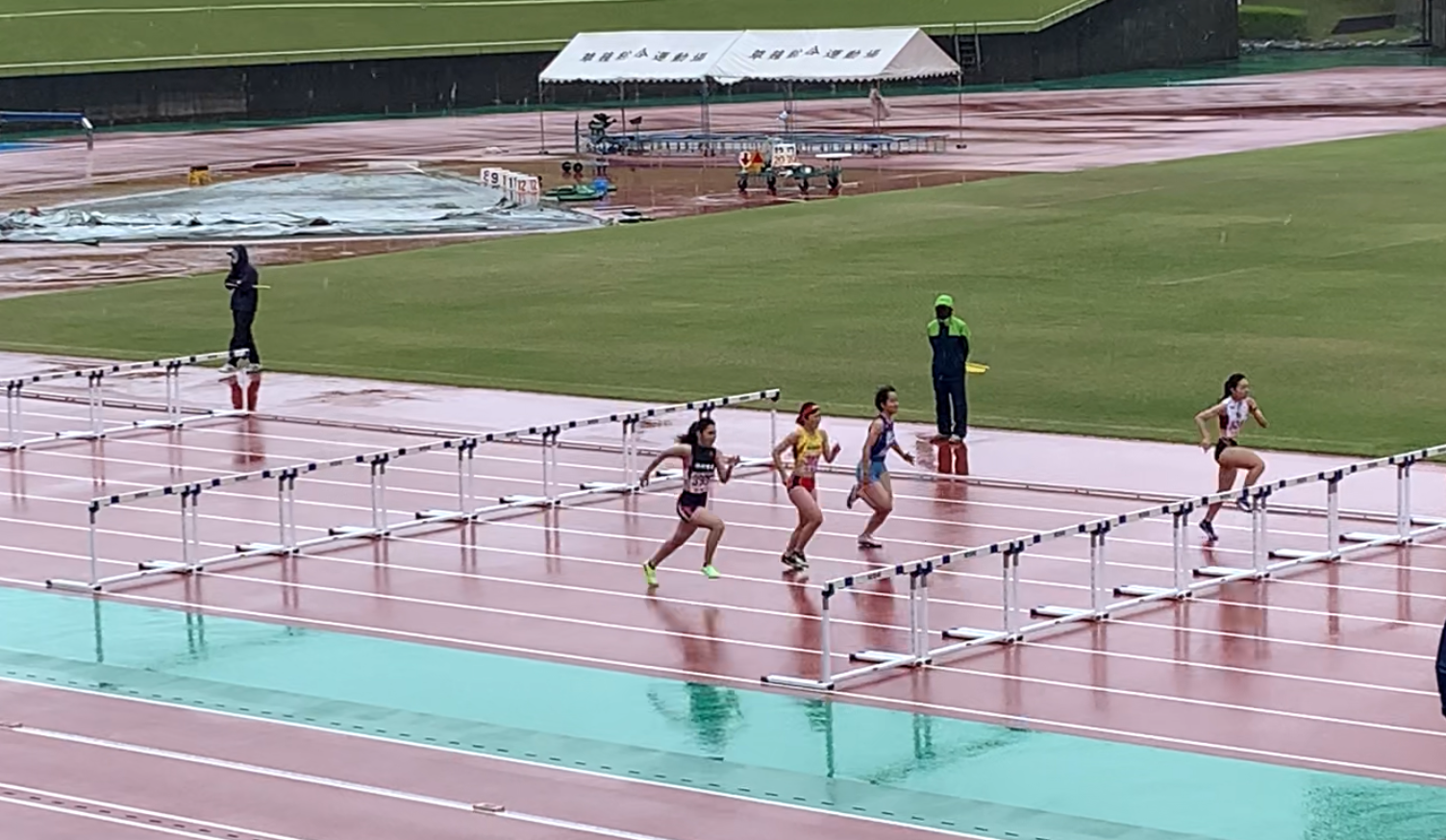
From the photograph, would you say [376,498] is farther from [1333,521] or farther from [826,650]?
[1333,521]

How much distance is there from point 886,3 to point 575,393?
77.8m

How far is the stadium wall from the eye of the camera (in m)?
92.1

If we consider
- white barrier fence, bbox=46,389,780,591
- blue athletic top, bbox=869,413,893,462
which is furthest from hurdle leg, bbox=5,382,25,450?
blue athletic top, bbox=869,413,893,462

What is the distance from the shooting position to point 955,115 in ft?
285

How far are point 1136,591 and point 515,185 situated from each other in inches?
1543

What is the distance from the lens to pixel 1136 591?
824 inches

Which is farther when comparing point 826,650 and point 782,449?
point 782,449

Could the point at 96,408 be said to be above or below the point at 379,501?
above

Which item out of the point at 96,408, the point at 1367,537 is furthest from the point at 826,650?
the point at 96,408

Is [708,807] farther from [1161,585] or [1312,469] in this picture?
[1312,469]

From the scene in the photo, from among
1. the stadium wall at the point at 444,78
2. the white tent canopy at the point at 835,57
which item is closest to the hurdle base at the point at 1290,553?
the white tent canopy at the point at 835,57

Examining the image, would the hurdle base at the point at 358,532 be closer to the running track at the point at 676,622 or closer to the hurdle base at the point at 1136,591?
the running track at the point at 676,622

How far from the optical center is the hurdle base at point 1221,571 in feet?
70.4

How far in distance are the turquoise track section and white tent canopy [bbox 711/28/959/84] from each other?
1971 inches
